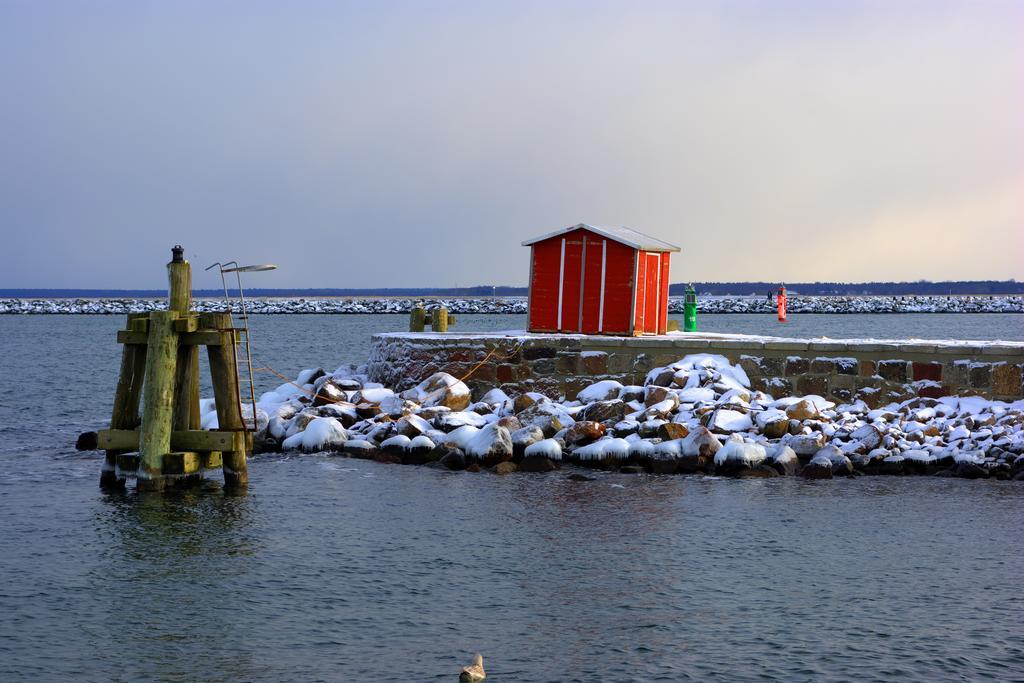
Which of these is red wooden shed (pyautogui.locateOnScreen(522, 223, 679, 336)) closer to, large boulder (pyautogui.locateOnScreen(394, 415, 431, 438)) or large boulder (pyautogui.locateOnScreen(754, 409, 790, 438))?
large boulder (pyautogui.locateOnScreen(754, 409, 790, 438))

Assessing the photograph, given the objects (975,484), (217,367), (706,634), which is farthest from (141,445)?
(975,484)

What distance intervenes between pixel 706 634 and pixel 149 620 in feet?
12.7

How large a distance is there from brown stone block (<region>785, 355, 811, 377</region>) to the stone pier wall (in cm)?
2

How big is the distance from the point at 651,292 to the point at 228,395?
30.7 ft

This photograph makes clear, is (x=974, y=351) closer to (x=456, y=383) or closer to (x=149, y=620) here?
(x=456, y=383)

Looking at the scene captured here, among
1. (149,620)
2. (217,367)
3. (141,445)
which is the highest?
(217,367)

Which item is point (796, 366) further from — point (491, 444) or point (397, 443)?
point (397, 443)

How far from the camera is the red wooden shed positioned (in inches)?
771

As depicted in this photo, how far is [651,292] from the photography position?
67.3ft

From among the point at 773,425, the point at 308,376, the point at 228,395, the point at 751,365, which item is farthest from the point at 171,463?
the point at 751,365

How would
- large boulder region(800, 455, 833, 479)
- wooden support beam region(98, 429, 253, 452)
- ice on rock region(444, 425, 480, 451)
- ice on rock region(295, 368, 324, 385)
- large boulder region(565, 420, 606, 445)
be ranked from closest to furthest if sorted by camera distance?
wooden support beam region(98, 429, 253, 452) < large boulder region(800, 455, 833, 479) < ice on rock region(444, 425, 480, 451) < large boulder region(565, 420, 606, 445) < ice on rock region(295, 368, 324, 385)

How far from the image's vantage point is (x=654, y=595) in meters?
8.88

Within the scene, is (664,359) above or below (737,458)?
above

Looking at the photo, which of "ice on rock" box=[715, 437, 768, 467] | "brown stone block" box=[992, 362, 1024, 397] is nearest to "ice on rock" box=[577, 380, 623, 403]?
"ice on rock" box=[715, 437, 768, 467]
